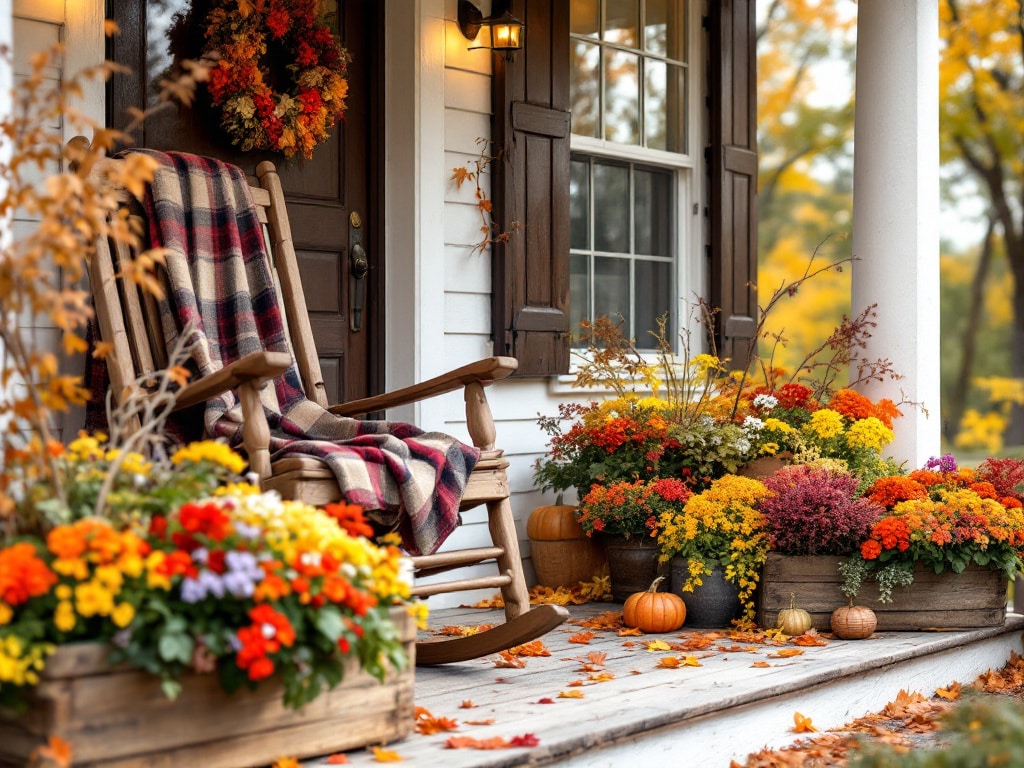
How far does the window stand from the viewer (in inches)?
169

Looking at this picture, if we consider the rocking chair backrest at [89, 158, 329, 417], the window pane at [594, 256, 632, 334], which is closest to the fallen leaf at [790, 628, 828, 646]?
the rocking chair backrest at [89, 158, 329, 417]

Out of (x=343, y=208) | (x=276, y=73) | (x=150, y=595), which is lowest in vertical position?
(x=150, y=595)

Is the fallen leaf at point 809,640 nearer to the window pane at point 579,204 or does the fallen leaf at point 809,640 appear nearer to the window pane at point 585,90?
the window pane at point 579,204

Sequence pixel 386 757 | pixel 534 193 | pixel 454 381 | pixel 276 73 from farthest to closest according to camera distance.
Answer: pixel 534 193
pixel 276 73
pixel 454 381
pixel 386 757

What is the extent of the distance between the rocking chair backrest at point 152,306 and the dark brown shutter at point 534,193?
0.80m

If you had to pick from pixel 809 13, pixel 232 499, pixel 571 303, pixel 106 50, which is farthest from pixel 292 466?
pixel 809 13

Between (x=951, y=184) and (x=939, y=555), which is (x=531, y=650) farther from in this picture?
(x=951, y=184)

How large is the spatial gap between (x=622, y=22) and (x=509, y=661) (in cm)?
259

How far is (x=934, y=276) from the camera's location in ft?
13.2

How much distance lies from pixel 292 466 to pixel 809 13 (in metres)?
9.97

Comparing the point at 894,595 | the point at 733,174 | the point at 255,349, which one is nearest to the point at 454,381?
the point at 255,349

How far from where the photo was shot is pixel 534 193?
3.96m

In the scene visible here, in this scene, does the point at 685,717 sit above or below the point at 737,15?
below

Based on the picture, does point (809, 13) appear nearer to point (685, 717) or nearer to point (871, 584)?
point (871, 584)
